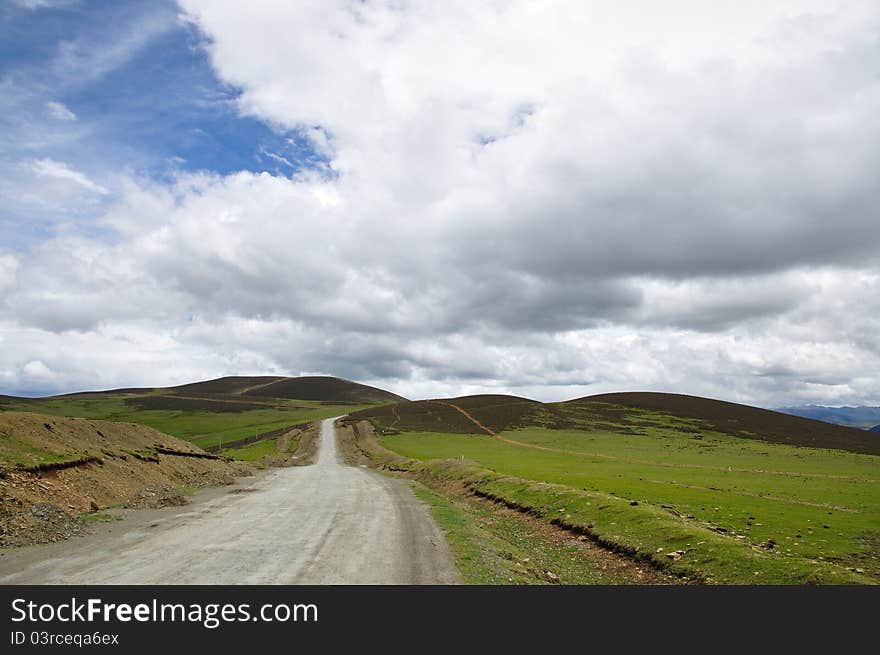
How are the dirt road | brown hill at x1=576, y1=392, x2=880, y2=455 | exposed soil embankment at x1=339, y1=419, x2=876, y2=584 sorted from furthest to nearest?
1. brown hill at x1=576, y1=392, x2=880, y2=455
2. exposed soil embankment at x1=339, y1=419, x2=876, y2=584
3. the dirt road

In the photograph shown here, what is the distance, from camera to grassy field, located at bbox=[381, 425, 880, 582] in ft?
74.0

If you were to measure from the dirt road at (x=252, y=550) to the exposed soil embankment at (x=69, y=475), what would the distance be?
230cm

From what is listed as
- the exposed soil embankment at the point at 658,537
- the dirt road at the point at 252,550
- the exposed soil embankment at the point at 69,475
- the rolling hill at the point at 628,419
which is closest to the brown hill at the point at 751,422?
the rolling hill at the point at 628,419

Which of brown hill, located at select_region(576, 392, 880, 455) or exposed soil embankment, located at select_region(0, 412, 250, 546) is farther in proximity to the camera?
brown hill, located at select_region(576, 392, 880, 455)

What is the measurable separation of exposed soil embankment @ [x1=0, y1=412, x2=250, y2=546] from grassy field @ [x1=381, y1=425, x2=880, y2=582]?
83.7 feet

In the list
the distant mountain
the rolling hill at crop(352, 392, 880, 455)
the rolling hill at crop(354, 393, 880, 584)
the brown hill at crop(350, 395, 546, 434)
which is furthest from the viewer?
the brown hill at crop(350, 395, 546, 434)

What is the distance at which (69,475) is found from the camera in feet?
100

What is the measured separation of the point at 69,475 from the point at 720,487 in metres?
51.2

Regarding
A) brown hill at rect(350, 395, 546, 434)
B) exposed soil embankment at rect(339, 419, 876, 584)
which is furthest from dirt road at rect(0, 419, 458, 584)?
brown hill at rect(350, 395, 546, 434)

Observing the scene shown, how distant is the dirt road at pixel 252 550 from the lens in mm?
14688

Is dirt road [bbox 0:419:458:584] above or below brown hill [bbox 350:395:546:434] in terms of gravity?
above

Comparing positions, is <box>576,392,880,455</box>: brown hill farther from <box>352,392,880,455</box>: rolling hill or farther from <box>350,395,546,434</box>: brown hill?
<box>350,395,546,434</box>: brown hill

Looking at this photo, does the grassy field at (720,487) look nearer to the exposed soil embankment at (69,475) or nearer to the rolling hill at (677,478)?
the rolling hill at (677,478)
